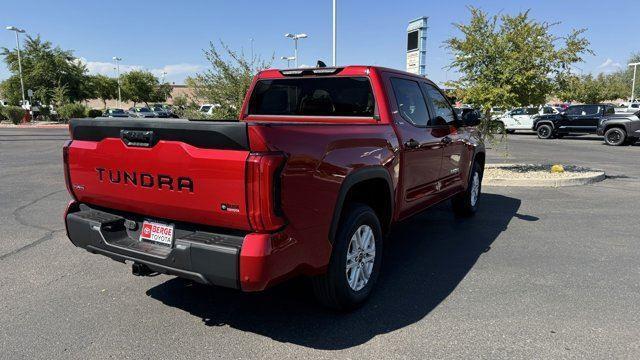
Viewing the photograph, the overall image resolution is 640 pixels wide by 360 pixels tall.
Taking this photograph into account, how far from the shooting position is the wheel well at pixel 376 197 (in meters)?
3.62

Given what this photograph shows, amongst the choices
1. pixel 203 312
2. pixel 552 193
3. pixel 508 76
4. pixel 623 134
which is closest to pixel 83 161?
pixel 203 312

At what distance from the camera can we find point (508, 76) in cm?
985

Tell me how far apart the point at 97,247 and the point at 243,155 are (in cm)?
146

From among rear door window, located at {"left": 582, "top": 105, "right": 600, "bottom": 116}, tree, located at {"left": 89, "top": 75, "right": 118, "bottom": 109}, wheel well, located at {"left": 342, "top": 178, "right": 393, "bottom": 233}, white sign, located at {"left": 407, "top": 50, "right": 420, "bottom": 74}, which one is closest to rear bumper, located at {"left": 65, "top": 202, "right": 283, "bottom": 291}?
wheel well, located at {"left": 342, "top": 178, "right": 393, "bottom": 233}

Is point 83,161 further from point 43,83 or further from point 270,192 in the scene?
point 43,83

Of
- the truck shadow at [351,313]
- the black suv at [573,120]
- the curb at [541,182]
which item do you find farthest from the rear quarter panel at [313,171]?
the black suv at [573,120]

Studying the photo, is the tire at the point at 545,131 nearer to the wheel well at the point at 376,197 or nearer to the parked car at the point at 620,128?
the parked car at the point at 620,128

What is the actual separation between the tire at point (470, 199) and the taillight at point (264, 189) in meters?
4.15

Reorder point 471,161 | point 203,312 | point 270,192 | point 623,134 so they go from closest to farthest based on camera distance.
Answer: point 270,192 → point 203,312 → point 471,161 → point 623,134

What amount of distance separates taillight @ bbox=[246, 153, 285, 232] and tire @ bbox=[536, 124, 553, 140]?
967 inches

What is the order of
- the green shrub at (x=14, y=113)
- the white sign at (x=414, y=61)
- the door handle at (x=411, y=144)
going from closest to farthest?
the door handle at (x=411, y=144)
the white sign at (x=414, y=61)
the green shrub at (x=14, y=113)

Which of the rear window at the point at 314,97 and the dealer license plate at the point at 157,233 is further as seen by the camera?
the rear window at the point at 314,97

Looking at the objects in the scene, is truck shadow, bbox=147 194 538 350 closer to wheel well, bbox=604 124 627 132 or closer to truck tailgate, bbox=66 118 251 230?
truck tailgate, bbox=66 118 251 230

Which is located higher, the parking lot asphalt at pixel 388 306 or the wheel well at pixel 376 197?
the wheel well at pixel 376 197
